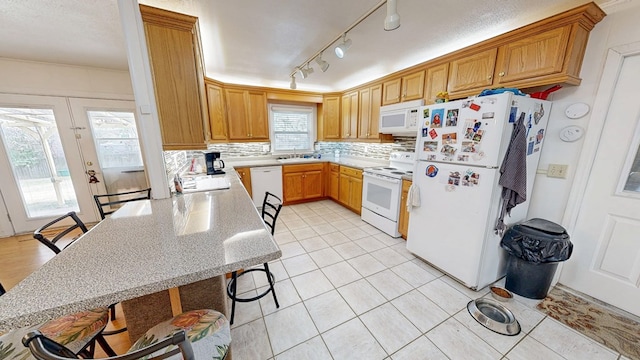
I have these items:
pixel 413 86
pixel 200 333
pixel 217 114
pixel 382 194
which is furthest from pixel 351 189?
pixel 200 333

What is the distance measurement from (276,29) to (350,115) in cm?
221

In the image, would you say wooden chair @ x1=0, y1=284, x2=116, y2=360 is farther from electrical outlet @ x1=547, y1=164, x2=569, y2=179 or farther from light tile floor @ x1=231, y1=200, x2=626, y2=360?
electrical outlet @ x1=547, y1=164, x2=569, y2=179

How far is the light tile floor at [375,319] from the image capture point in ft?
4.65

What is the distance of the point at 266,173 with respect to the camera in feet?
13.0

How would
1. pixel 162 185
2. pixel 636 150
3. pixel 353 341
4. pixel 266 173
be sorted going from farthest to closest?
1. pixel 266 173
2. pixel 162 185
3. pixel 636 150
4. pixel 353 341

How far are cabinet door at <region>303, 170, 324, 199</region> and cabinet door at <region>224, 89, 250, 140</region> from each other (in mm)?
1429

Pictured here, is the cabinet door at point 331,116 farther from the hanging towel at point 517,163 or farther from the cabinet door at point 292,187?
the hanging towel at point 517,163

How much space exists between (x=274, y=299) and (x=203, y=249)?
41.3 inches

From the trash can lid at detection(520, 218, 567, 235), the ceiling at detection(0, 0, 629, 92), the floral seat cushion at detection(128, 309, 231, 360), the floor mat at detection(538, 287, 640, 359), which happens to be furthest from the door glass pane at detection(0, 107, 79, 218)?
the floor mat at detection(538, 287, 640, 359)

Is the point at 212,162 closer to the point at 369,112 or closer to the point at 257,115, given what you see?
the point at 257,115

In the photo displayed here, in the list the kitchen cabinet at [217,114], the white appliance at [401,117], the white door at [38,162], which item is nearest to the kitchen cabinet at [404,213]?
the white appliance at [401,117]

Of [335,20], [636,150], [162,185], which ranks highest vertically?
[335,20]

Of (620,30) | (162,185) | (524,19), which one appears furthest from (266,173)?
(620,30)

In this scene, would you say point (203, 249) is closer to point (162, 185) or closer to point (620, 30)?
point (162, 185)
